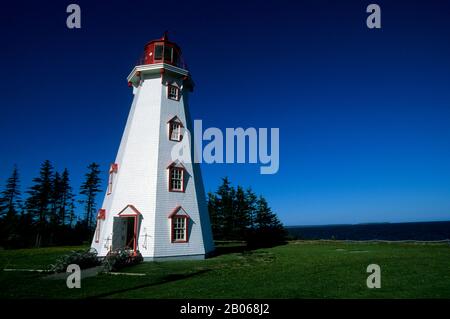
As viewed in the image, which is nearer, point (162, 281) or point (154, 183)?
point (162, 281)

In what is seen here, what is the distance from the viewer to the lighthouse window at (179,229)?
66.1ft

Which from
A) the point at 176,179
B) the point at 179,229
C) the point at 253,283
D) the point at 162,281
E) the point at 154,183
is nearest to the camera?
the point at 253,283

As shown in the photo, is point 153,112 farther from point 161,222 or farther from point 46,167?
point 46,167

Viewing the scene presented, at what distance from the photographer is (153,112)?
72.7 ft

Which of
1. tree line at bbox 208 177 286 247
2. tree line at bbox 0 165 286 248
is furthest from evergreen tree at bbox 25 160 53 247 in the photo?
tree line at bbox 208 177 286 247

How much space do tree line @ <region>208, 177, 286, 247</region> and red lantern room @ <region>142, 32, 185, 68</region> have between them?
30.2 metres

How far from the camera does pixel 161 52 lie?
2308 cm

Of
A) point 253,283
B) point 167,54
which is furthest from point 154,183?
point 253,283

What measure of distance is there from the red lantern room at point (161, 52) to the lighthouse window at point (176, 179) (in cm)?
846

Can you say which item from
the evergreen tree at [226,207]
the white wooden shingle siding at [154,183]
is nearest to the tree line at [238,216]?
the evergreen tree at [226,207]

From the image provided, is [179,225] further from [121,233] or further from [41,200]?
[41,200]

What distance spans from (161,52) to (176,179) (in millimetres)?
9918

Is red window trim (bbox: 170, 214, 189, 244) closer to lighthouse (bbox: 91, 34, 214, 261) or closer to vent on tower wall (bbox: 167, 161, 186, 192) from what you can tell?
lighthouse (bbox: 91, 34, 214, 261)

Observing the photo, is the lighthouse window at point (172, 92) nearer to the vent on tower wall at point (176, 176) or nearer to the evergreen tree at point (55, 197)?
the vent on tower wall at point (176, 176)
